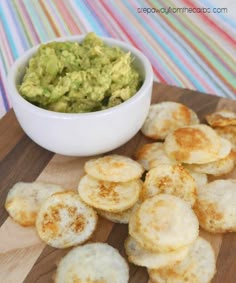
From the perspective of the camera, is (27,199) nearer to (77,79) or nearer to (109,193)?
(109,193)

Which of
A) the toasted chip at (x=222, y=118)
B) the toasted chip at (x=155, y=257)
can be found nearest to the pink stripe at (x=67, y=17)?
the toasted chip at (x=222, y=118)

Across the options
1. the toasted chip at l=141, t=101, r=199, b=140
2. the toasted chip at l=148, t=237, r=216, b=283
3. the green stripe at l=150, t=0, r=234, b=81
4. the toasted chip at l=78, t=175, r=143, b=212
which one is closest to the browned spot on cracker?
the toasted chip at l=141, t=101, r=199, b=140

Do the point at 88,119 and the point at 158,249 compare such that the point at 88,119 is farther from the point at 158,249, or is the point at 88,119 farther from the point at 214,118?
the point at 214,118

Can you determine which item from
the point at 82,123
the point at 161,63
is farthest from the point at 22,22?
the point at 82,123

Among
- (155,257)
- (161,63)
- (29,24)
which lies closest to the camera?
(155,257)

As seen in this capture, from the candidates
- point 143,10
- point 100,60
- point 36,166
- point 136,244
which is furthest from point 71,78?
point 143,10

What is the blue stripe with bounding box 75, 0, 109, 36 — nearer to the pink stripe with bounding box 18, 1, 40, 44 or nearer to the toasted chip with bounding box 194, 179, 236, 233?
the pink stripe with bounding box 18, 1, 40, 44
